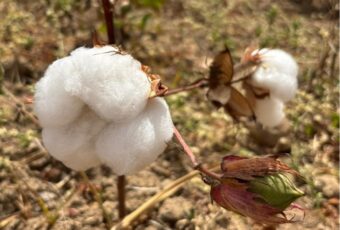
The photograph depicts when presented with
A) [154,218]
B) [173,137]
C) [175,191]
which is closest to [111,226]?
[154,218]

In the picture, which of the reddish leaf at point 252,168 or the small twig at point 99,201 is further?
the small twig at point 99,201

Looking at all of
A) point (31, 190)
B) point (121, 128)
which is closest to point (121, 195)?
point (31, 190)

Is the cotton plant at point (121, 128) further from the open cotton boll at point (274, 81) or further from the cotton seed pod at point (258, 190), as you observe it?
the open cotton boll at point (274, 81)

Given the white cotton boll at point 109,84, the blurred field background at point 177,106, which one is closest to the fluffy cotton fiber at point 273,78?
the blurred field background at point 177,106

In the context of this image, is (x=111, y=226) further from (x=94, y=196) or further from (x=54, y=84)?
(x=54, y=84)

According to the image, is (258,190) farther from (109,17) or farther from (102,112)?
(109,17)

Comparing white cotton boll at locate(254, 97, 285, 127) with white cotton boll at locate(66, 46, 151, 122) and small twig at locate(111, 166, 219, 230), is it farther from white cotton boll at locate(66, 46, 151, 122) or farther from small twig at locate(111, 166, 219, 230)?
white cotton boll at locate(66, 46, 151, 122)

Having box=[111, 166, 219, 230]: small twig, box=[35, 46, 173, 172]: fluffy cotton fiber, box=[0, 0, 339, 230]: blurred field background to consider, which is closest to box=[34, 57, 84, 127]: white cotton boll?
box=[35, 46, 173, 172]: fluffy cotton fiber
